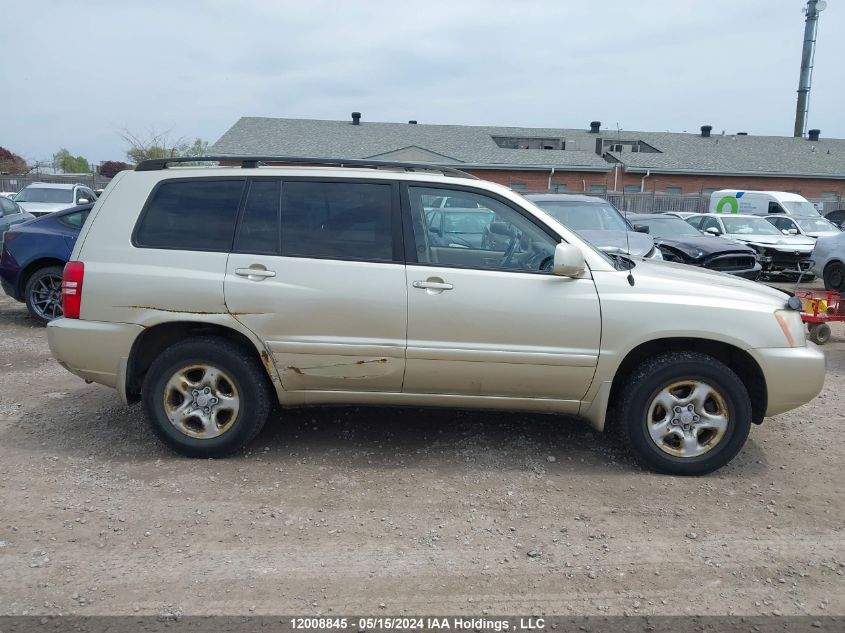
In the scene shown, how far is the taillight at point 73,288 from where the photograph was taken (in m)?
4.39

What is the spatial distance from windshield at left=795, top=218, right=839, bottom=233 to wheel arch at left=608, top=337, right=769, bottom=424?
49.8ft

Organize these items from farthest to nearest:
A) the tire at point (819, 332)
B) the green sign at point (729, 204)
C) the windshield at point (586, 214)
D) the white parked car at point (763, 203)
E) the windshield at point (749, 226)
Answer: the green sign at point (729, 204) → the white parked car at point (763, 203) → the windshield at point (749, 226) → the windshield at point (586, 214) → the tire at point (819, 332)

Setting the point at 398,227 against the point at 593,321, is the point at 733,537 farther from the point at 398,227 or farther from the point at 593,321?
the point at 398,227

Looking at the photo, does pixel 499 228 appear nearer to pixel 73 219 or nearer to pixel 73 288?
pixel 73 288

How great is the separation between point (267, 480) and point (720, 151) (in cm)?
4083

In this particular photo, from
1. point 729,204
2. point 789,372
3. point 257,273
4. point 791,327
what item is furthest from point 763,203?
point 257,273

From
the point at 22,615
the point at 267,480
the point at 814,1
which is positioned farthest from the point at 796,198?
the point at 814,1

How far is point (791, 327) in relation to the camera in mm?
4316

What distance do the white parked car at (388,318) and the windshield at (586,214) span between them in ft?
19.0

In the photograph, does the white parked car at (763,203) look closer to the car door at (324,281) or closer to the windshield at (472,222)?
the windshield at (472,222)

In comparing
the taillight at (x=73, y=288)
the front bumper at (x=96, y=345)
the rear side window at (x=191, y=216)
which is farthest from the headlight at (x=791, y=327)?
the taillight at (x=73, y=288)

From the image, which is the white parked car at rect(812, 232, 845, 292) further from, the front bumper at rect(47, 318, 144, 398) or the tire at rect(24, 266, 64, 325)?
the tire at rect(24, 266, 64, 325)

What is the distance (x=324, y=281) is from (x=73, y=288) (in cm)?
162

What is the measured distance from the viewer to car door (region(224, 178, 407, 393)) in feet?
13.9
